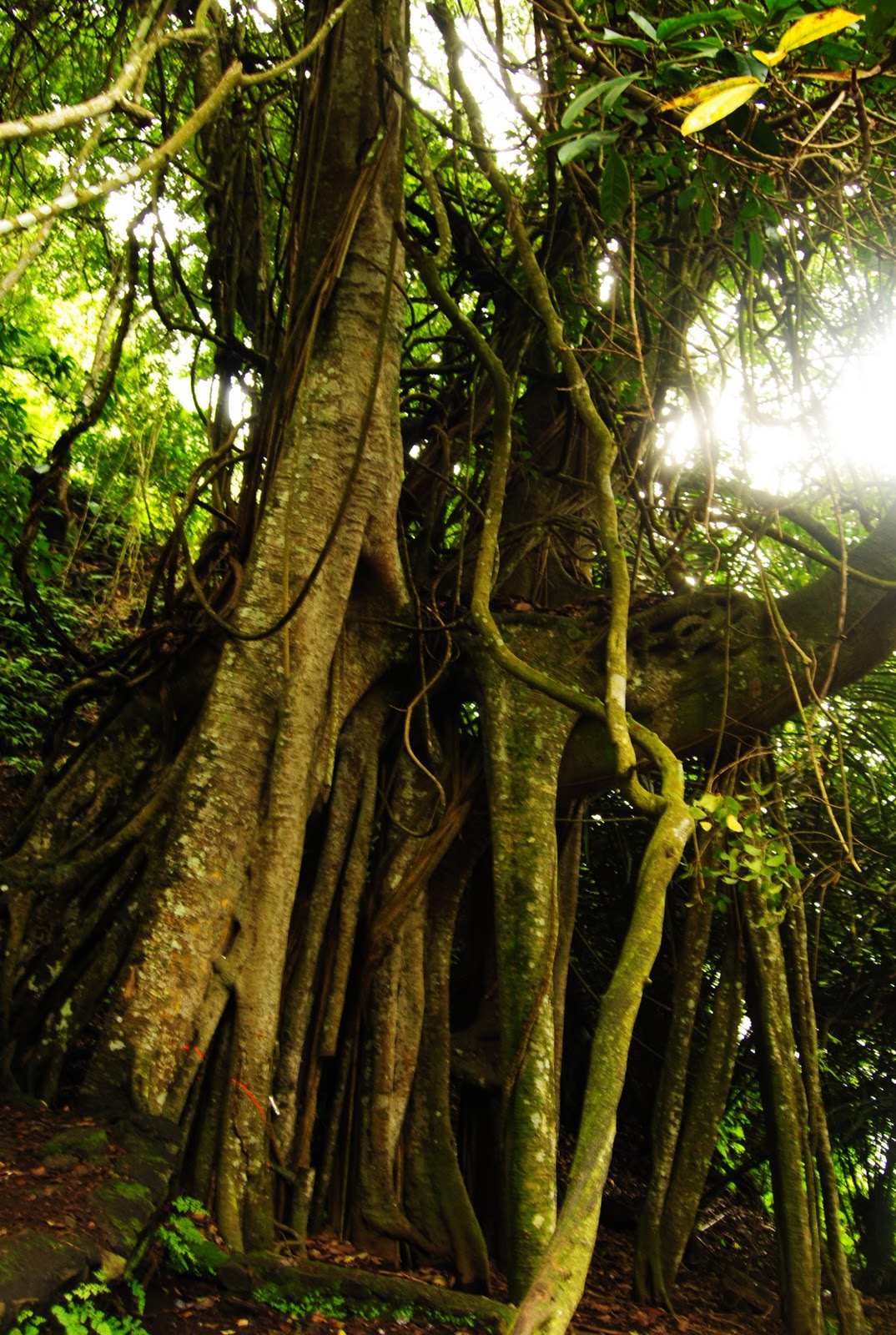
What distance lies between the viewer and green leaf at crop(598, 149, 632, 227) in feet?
9.26

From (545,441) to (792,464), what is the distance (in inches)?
68.2

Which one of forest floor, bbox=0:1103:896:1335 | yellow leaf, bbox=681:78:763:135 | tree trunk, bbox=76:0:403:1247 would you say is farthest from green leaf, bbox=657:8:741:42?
forest floor, bbox=0:1103:896:1335

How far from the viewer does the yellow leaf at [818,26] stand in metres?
1.75

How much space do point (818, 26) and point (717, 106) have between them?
227mm

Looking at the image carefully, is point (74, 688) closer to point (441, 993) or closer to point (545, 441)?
point (441, 993)

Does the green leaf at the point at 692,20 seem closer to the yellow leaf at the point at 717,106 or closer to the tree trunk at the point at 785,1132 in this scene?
the yellow leaf at the point at 717,106

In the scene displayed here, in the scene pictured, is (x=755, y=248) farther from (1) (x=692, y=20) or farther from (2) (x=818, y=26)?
(2) (x=818, y=26)

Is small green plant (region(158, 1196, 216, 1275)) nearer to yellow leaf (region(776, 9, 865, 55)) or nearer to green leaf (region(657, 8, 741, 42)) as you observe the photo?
yellow leaf (region(776, 9, 865, 55))

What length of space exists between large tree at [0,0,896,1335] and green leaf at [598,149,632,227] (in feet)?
0.05

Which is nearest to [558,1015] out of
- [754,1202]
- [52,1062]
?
[52,1062]

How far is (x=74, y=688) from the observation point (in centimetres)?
412

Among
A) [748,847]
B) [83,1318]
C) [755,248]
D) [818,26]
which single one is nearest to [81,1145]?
[83,1318]

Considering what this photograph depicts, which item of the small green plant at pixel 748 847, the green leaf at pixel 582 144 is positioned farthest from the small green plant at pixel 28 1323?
the green leaf at pixel 582 144

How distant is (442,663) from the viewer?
4035 millimetres
